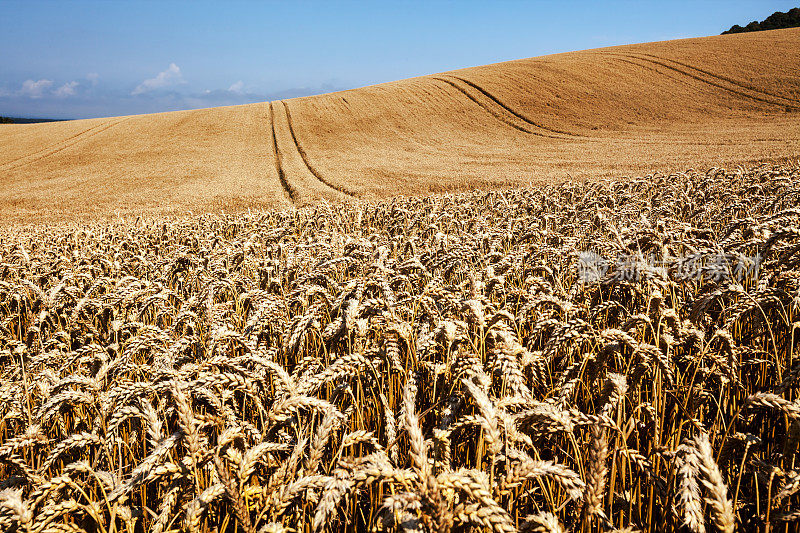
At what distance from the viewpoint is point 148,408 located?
1790 millimetres

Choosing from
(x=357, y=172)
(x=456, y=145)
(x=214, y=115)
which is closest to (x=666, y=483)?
(x=357, y=172)

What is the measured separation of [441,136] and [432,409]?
3166 cm

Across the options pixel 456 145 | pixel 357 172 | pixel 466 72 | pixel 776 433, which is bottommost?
pixel 776 433

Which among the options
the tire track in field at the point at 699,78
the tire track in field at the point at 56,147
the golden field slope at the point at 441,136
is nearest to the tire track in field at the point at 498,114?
the golden field slope at the point at 441,136

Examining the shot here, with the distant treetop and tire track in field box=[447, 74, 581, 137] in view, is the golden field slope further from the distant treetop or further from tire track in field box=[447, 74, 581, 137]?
the distant treetop

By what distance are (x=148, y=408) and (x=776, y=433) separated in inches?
116

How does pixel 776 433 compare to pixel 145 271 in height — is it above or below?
below

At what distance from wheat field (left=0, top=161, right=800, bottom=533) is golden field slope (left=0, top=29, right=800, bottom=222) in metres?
14.6

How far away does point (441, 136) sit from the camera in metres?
32.0

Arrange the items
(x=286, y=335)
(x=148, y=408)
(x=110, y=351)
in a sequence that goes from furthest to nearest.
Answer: (x=110, y=351) < (x=286, y=335) < (x=148, y=408)

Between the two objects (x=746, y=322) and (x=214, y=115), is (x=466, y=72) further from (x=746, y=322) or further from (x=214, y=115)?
(x=746, y=322)

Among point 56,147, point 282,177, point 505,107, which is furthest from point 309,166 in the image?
point 56,147

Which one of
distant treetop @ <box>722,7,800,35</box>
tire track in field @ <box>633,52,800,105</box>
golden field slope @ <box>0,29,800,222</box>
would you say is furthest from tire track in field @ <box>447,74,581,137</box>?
distant treetop @ <box>722,7,800,35</box>

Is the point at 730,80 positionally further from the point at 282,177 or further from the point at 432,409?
the point at 432,409
